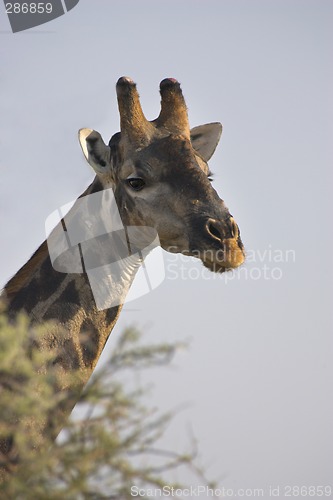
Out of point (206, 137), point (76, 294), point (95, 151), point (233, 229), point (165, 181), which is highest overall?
point (95, 151)

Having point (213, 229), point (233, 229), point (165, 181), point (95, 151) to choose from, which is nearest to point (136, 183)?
point (165, 181)

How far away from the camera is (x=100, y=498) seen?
572 centimetres

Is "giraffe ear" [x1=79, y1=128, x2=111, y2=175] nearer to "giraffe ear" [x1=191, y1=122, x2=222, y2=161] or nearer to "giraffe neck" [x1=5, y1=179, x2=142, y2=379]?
"giraffe neck" [x1=5, y1=179, x2=142, y2=379]

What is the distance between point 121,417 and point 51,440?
1.94m

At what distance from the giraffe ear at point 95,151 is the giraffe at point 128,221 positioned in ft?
0.03

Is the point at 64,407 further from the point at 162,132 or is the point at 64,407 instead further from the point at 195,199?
the point at 162,132

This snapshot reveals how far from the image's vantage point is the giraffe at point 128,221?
347 inches

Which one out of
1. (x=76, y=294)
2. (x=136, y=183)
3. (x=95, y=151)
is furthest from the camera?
(x=95, y=151)

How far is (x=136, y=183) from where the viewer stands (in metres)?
9.71

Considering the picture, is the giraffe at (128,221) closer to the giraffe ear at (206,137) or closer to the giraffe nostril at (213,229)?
the giraffe nostril at (213,229)

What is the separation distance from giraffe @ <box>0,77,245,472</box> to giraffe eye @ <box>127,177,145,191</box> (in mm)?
10

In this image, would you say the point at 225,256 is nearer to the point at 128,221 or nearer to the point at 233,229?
the point at 233,229

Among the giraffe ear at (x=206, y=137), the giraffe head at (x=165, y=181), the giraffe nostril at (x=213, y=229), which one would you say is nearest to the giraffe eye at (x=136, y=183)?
the giraffe head at (x=165, y=181)

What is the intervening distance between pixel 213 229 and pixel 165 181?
873 mm
